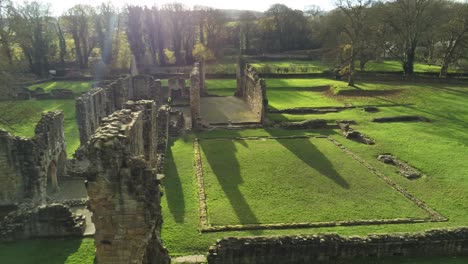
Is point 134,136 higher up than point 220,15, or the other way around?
point 220,15

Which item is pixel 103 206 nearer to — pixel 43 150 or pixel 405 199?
pixel 43 150

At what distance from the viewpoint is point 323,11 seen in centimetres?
9400

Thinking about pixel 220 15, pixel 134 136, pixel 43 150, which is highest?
pixel 220 15

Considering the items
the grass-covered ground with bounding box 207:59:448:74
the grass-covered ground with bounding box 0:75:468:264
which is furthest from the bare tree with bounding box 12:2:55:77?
the grass-covered ground with bounding box 0:75:468:264

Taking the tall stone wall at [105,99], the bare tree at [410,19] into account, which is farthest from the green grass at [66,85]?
the bare tree at [410,19]

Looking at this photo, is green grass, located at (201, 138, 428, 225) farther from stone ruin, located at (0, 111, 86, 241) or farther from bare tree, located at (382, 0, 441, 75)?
bare tree, located at (382, 0, 441, 75)

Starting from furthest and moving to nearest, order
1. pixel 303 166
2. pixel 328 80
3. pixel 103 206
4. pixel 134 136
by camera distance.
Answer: pixel 328 80, pixel 303 166, pixel 134 136, pixel 103 206

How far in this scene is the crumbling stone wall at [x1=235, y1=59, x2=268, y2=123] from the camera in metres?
26.5

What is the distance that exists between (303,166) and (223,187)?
4660 millimetres

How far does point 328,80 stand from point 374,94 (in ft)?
29.0

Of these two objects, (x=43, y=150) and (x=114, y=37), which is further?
(x=114, y=37)

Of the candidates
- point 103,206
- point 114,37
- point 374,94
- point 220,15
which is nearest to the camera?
point 103,206

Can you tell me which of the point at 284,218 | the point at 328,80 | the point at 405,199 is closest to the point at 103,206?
the point at 284,218

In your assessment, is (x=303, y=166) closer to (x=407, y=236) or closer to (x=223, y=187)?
(x=223, y=187)
